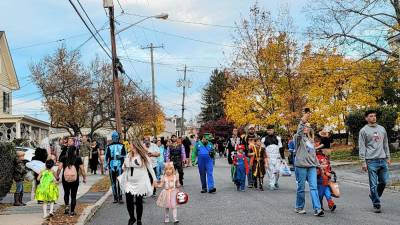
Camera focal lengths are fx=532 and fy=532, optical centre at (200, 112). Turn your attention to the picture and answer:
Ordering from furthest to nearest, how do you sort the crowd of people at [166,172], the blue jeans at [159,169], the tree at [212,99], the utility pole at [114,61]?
the tree at [212,99], the utility pole at [114,61], the blue jeans at [159,169], the crowd of people at [166,172]

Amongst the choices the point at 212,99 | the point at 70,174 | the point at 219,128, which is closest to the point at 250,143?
the point at 70,174

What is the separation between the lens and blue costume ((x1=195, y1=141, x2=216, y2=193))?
1485 cm

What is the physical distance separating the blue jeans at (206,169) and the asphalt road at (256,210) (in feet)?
1.22

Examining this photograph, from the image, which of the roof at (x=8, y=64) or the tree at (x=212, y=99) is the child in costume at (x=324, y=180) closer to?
the roof at (x=8, y=64)

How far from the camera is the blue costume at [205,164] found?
48.7ft

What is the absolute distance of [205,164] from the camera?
49.0ft

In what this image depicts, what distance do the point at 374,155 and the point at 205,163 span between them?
5555 millimetres

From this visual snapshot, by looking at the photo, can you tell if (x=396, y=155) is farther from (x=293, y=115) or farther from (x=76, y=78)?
(x=76, y=78)

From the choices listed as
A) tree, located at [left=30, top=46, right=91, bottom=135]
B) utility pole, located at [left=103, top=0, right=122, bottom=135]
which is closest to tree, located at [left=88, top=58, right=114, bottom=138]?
tree, located at [left=30, top=46, right=91, bottom=135]

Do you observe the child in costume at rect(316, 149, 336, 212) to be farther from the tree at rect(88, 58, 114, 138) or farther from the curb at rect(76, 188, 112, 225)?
the tree at rect(88, 58, 114, 138)

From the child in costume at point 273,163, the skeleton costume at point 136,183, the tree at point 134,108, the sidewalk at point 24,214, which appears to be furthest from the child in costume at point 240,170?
the tree at point 134,108

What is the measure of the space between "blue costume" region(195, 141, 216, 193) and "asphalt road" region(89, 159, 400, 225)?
364 millimetres

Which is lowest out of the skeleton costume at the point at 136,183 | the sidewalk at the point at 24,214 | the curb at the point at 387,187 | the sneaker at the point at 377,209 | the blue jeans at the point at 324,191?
the sidewalk at the point at 24,214

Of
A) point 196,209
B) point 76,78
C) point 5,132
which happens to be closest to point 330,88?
point 76,78
